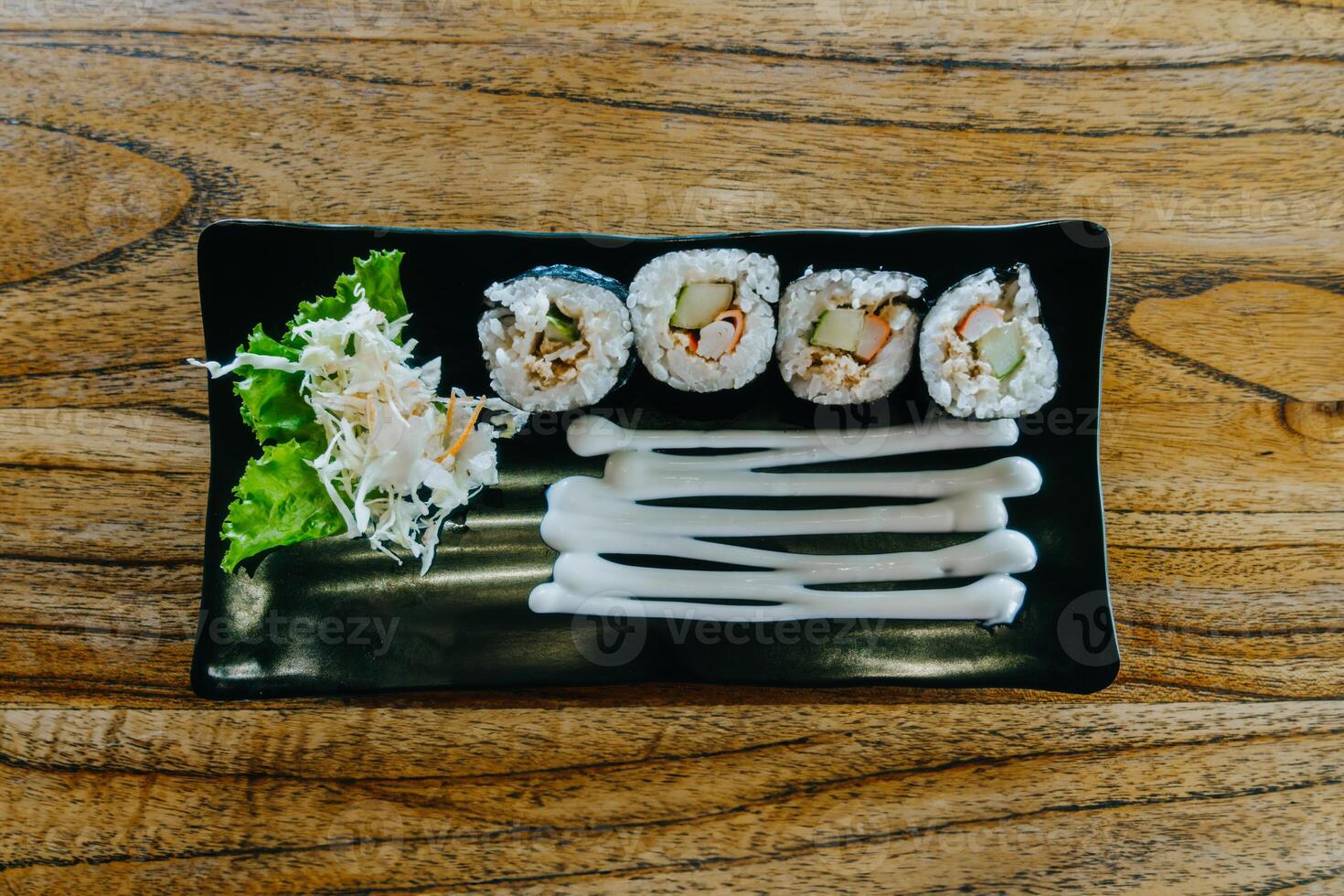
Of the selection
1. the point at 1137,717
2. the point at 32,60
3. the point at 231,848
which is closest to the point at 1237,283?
the point at 1137,717

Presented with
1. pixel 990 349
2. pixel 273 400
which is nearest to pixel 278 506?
pixel 273 400

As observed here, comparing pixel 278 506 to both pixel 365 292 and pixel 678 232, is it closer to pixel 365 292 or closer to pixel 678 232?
pixel 365 292

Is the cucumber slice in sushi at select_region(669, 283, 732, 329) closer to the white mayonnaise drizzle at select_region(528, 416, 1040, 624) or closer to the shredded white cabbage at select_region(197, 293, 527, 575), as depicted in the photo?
the white mayonnaise drizzle at select_region(528, 416, 1040, 624)

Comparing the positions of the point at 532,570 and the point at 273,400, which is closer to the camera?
the point at 273,400

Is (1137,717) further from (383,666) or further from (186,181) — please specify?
(186,181)

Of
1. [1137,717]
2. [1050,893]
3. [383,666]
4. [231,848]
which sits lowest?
[1050,893]

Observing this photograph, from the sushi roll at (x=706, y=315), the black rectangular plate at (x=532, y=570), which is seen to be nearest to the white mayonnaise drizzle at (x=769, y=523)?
the black rectangular plate at (x=532, y=570)

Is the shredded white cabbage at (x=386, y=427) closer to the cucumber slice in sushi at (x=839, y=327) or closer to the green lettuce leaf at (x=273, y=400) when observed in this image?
the green lettuce leaf at (x=273, y=400)

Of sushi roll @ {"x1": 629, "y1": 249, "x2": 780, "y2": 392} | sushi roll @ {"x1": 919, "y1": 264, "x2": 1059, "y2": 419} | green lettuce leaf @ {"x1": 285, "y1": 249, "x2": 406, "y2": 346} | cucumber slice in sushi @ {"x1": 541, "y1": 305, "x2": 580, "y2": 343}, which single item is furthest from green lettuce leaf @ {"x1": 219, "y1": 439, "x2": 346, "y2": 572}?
sushi roll @ {"x1": 919, "y1": 264, "x2": 1059, "y2": 419}
